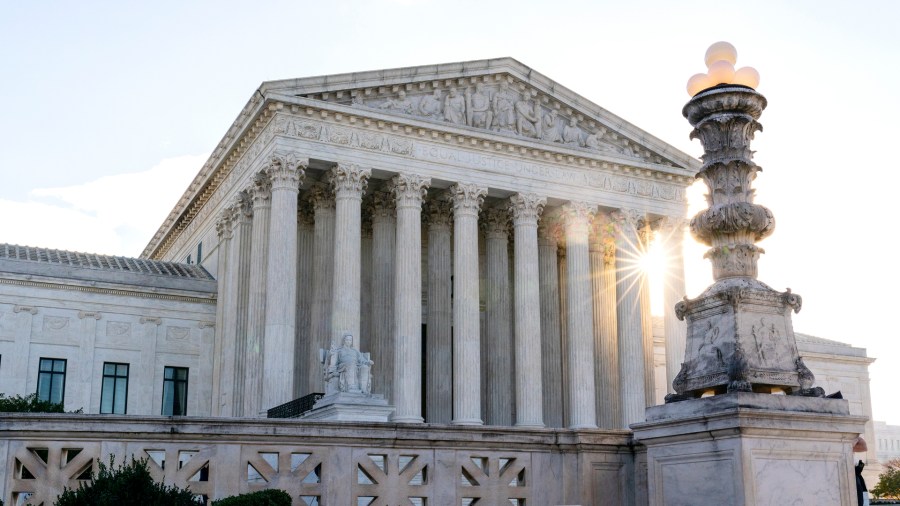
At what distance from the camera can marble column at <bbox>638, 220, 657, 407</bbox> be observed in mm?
47625

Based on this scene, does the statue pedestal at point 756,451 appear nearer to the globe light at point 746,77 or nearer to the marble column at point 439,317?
the globe light at point 746,77

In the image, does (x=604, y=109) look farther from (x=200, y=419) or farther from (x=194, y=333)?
(x=200, y=419)

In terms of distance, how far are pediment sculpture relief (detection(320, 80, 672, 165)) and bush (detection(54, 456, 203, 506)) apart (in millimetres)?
31234

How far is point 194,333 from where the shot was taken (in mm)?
45781

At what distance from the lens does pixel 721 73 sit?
11711 mm

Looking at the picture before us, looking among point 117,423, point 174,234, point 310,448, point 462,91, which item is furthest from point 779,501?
point 174,234

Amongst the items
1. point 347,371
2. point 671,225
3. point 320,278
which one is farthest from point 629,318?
point 347,371

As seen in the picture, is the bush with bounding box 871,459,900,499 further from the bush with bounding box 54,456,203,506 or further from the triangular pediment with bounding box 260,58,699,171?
the bush with bounding box 54,456,203,506

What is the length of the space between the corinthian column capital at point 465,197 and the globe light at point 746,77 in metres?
30.4

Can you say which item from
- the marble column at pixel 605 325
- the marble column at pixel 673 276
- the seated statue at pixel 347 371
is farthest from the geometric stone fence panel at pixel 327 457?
the marble column at pixel 673 276

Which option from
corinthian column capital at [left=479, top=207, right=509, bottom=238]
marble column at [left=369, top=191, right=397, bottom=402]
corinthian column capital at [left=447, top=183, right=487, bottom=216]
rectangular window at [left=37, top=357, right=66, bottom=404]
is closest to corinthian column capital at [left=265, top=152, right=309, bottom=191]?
marble column at [left=369, top=191, right=397, bottom=402]

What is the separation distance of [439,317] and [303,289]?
629 centimetres

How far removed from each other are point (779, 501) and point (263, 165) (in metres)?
32.0

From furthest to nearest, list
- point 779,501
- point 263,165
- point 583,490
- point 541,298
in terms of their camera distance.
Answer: point 541,298, point 263,165, point 583,490, point 779,501
